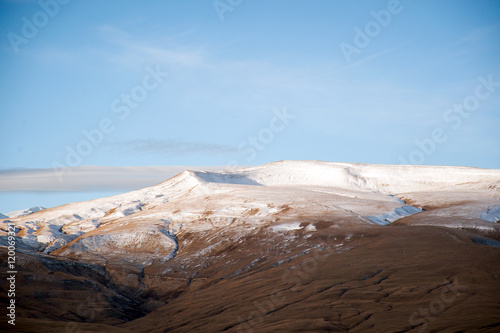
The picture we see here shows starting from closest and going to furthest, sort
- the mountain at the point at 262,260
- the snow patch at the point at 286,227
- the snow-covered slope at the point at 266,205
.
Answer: the mountain at the point at 262,260 → the snow patch at the point at 286,227 → the snow-covered slope at the point at 266,205

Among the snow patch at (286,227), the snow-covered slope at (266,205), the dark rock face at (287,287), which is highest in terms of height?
the snow-covered slope at (266,205)

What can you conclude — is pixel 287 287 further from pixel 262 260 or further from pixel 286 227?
pixel 286 227

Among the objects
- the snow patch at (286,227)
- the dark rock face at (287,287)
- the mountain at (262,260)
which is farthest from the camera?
the snow patch at (286,227)

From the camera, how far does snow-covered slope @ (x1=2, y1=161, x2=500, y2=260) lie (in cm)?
9500

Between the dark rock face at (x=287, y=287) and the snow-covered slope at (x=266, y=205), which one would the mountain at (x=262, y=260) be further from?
the snow-covered slope at (x=266, y=205)

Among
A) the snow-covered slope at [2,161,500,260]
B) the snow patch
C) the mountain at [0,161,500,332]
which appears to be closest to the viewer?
the mountain at [0,161,500,332]

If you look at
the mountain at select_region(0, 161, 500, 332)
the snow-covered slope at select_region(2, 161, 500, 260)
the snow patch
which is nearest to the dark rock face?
the mountain at select_region(0, 161, 500, 332)

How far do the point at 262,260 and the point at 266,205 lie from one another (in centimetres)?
3478

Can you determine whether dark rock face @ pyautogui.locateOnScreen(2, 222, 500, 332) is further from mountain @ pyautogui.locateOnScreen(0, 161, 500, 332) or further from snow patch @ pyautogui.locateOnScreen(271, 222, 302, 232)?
snow patch @ pyautogui.locateOnScreen(271, 222, 302, 232)

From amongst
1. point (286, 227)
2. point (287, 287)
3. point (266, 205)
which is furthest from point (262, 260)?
point (266, 205)

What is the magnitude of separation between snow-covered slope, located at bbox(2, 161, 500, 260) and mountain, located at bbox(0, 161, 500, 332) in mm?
556

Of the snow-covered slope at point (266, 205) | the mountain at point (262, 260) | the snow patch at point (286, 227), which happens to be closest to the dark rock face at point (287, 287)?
the mountain at point (262, 260)

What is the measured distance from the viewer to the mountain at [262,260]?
4553cm

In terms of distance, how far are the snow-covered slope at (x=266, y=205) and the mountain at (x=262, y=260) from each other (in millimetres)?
556
